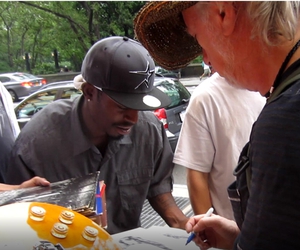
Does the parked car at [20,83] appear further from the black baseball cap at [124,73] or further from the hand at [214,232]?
the hand at [214,232]

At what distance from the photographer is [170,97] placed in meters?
6.48

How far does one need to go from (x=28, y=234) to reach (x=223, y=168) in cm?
145

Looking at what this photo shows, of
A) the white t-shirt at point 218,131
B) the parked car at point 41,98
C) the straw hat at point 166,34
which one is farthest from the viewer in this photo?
the parked car at point 41,98

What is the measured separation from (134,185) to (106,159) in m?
0.17

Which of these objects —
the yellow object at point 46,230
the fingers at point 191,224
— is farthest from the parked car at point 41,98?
the yellow object at point 46,230

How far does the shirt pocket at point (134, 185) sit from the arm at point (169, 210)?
9 cm

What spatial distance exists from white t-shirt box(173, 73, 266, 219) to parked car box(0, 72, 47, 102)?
554 inches

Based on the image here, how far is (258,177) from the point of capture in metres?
0.81

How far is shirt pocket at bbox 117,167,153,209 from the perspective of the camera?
181cm

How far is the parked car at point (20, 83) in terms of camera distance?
16.0 meters

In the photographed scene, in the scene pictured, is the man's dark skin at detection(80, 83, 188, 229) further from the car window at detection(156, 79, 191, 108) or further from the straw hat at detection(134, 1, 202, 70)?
the car window at detection(156, 79, 191, 108)

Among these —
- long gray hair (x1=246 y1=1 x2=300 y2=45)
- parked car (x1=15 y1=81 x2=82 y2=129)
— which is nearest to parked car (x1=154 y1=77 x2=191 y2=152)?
parked car (x1=15 y1=81 x2=82 y2=129)

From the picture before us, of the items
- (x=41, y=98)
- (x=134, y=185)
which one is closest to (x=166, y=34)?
(x=134, y=185)

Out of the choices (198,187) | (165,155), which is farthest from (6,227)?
(198,187)
